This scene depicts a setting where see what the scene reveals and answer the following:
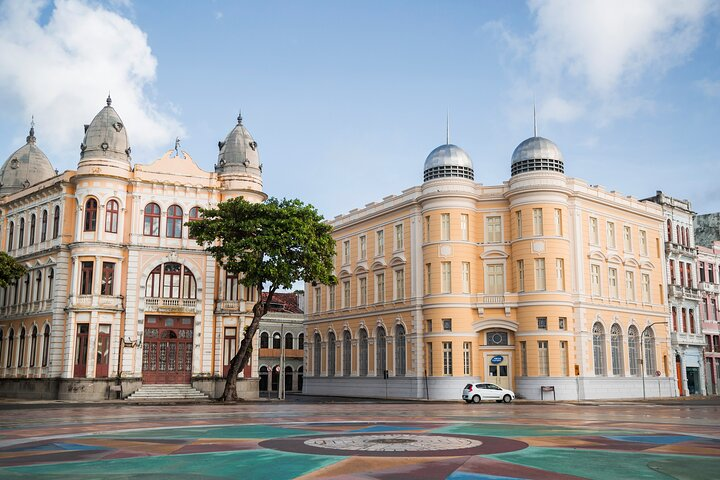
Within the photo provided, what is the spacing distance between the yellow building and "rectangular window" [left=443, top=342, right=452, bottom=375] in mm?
74

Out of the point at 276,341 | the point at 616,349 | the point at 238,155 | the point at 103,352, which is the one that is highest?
the point at 238,155

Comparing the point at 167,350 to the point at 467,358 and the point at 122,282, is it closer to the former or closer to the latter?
the point at 122,282

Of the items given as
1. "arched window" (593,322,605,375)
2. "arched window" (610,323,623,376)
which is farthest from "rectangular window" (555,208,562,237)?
"arched window" (610,323,623,376)

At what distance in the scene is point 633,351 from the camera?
5838 cm

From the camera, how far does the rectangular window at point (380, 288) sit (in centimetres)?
6078

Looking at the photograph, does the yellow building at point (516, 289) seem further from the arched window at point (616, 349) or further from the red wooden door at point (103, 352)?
the red wooden door at point (103, 352)

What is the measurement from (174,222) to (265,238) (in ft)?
31.1

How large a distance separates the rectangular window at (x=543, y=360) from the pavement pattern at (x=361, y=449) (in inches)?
958

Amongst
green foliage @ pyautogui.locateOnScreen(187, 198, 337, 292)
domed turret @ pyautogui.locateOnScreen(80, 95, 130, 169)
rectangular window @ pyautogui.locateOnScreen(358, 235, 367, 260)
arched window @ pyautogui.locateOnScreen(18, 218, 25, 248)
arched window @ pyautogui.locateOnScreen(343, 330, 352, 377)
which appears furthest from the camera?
arched window @ pyautogui.locateOnScreen(343, 330, 352, 377)

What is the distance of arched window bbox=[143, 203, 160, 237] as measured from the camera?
164 feet

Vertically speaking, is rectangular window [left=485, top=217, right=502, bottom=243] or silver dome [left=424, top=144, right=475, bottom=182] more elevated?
silver dome [left=424, top=144, right=475, bottom=182]

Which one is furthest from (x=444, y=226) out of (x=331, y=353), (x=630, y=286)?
(x=331, y=353)

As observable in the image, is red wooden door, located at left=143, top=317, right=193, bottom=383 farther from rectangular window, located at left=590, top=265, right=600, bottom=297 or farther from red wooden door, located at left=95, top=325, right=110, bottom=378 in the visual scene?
rectangular window, located at left=590, top=265, right=600, bottom=297

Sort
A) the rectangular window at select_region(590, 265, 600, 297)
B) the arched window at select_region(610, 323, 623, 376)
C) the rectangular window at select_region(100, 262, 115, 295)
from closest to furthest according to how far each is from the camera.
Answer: the rectangular window at select_region(100, 262, 115, 295), the rectangular window at select_region(590, 265, 600, 297), the arched window at select_region(610, 323, 623, 376)
